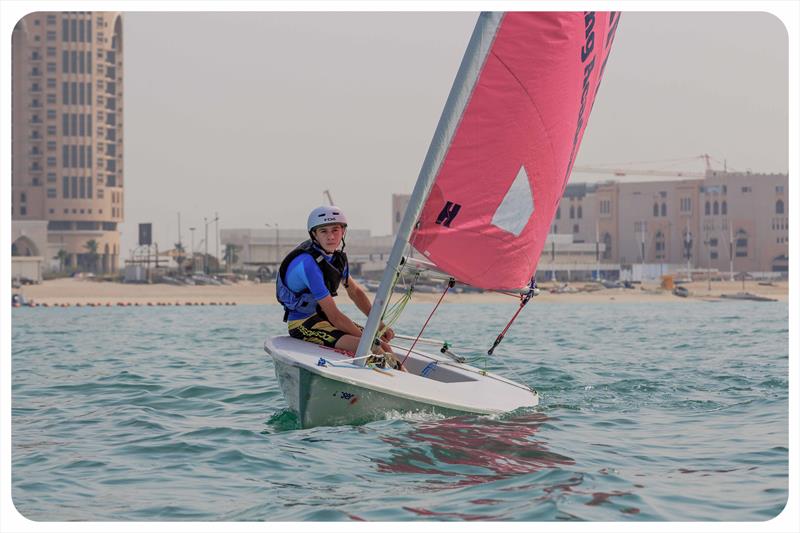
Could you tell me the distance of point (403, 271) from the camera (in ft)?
32.0

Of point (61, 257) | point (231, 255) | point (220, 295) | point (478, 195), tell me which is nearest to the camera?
point (478, 195)

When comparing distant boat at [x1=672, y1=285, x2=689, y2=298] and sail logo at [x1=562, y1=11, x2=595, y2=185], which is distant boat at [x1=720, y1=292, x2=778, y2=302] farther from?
sail logo at [x1=562, y1=11, x2=595, y2=185]

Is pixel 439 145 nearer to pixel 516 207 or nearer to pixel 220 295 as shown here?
pixel 516 207

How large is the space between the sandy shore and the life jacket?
192 ft

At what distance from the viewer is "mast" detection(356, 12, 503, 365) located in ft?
30.8

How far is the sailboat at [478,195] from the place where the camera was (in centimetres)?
926

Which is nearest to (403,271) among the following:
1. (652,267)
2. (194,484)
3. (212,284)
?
(194,484)

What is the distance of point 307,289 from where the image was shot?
9.80 m

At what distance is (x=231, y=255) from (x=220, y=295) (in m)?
24.6

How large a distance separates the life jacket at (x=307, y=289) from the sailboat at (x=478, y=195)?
352 millimetres

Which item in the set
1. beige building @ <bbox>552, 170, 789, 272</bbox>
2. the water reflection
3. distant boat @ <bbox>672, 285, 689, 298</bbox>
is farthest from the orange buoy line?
the water reflection

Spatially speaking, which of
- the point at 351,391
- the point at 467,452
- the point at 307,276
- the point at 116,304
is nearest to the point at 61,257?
the point at 116,304

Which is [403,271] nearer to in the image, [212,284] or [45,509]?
[45,509]

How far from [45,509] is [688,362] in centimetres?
1303
